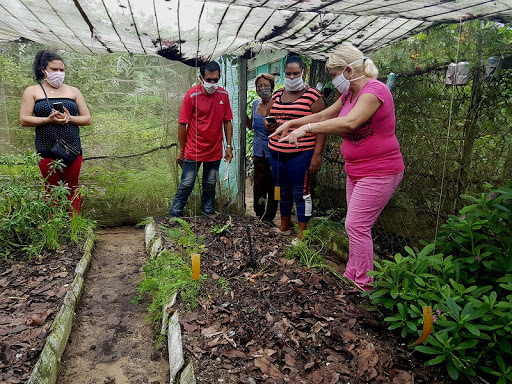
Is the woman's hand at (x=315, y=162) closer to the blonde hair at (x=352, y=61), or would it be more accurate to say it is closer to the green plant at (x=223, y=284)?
the blonde hair at (x=352, y=61)

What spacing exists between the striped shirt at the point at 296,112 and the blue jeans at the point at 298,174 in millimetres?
69

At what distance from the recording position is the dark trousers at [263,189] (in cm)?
493

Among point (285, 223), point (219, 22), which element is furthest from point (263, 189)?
point (219, 22)

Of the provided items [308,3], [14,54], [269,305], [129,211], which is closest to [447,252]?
[269,305]

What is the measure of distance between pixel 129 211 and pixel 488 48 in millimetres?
4611

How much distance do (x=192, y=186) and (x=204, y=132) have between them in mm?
722

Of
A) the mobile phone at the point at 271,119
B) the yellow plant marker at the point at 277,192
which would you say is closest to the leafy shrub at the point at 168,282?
the yellow plant marker at the point at 277,192

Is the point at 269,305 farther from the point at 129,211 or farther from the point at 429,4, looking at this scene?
the point at 129,211

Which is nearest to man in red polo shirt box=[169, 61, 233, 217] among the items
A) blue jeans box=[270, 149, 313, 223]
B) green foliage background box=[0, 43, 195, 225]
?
green foliage background box=[0, 43, 195, 225]

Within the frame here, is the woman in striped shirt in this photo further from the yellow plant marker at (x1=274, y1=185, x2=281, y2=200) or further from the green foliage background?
the green foliage background

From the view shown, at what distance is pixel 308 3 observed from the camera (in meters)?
2.75

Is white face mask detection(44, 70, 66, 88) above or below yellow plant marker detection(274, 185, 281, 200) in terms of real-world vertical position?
above

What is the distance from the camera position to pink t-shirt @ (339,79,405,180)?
2.73 meters

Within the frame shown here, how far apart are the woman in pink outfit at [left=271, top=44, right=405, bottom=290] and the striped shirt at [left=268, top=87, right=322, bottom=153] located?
1.01 m
